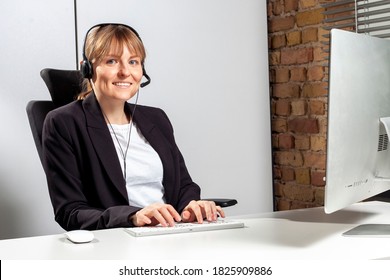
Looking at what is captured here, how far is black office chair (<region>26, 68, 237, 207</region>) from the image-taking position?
2090 millimetres

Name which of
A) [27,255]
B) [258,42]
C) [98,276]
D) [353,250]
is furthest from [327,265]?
[258,42]

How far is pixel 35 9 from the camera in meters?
2.64

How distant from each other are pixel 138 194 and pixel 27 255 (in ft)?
2.88

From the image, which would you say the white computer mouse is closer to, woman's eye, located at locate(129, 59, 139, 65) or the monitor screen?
the monitor screen

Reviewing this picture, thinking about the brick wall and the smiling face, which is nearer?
the smiling face

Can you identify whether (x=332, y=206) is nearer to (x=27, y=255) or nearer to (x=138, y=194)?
(x=27, y=255)

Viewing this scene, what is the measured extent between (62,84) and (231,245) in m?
1.13

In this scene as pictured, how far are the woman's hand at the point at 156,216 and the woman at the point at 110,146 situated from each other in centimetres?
31

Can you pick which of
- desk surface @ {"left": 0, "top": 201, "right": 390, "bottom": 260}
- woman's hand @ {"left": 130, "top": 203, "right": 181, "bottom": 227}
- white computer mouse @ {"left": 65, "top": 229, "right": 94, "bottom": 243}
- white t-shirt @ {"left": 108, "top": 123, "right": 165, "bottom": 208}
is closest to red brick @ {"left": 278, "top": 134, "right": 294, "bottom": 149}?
white t-shirt @ {"left": 108, "top": 123, "right": 165, "bottom": 208}

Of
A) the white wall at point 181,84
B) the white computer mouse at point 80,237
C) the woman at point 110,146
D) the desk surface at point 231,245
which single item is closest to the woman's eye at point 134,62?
the woman at point 110,146

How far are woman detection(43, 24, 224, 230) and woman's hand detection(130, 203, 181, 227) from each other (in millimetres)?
312

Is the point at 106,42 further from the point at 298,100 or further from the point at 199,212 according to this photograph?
the point at 298,100

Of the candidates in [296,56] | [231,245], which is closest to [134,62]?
[231,245]

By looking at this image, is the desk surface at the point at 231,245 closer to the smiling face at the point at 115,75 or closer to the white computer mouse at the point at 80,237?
the white computer mouse at the point at 80,237
